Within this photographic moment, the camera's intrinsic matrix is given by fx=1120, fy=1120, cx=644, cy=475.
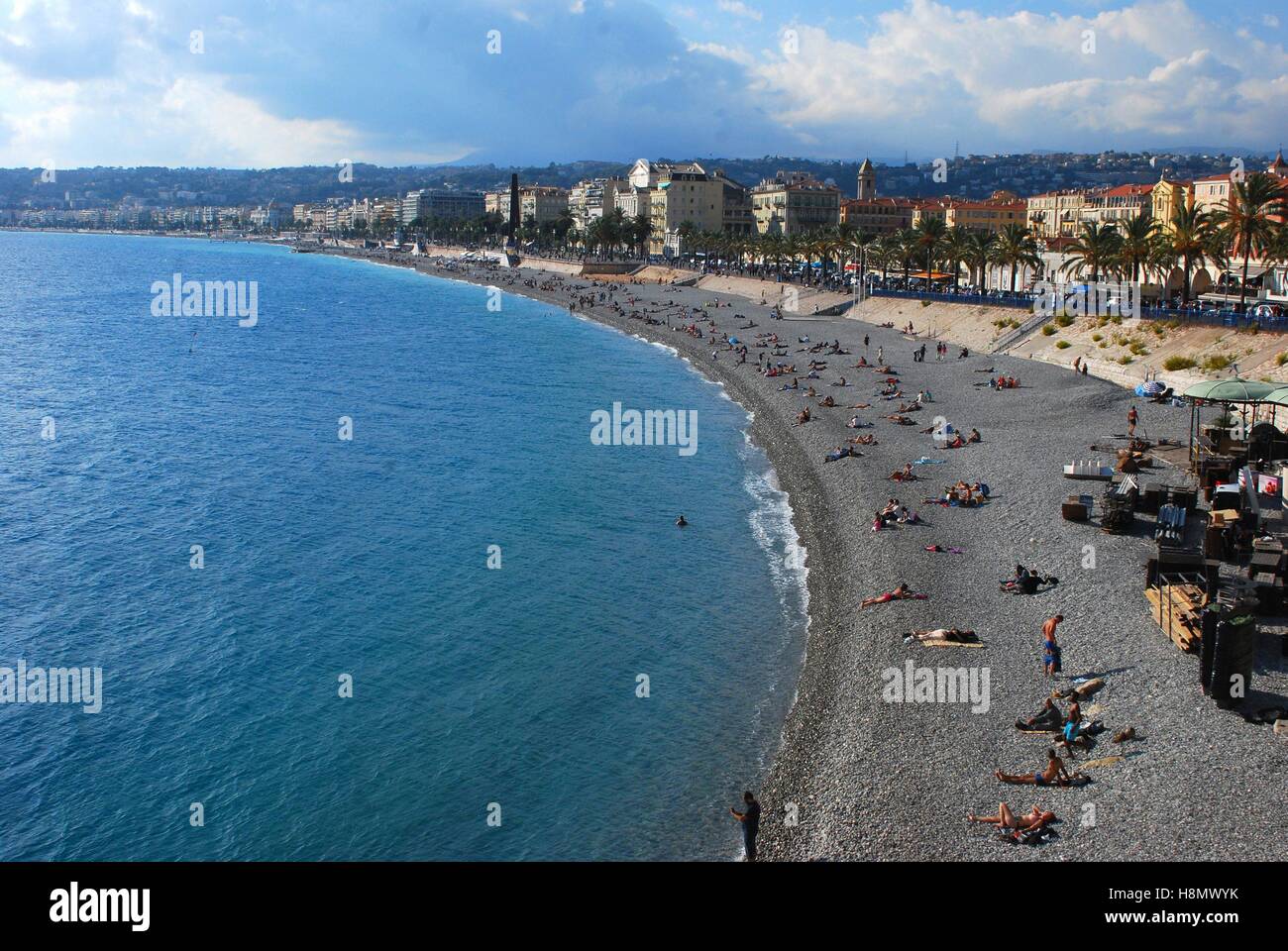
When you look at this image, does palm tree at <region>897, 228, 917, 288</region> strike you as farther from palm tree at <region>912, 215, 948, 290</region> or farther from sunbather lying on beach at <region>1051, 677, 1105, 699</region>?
sunbather lying on beach at <region>1051, 677, 1105, 699</region>

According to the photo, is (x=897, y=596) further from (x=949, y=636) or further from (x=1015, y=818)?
(x=1015, y=818)

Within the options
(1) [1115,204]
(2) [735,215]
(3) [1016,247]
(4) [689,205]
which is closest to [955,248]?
(3) [1016,247]

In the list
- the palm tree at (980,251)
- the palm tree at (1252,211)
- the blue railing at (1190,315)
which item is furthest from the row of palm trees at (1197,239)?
the palm tree at (980,251)

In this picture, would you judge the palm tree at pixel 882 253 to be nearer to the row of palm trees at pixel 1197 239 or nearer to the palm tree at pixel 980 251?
the palm tree at pixel 980 251

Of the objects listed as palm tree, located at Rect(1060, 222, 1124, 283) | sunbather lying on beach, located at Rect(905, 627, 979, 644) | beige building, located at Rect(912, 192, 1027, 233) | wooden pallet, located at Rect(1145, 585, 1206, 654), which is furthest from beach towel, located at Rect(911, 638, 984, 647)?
beige building, located at Rect(912, 192, 1027, 233)

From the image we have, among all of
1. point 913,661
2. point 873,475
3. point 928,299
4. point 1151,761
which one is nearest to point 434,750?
point 913,661
